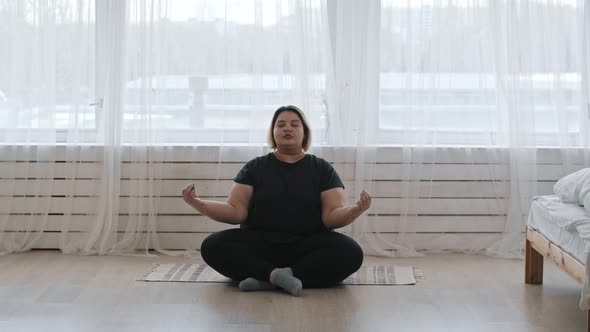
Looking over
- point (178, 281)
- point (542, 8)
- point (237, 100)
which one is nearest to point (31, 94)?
point (237, 100)

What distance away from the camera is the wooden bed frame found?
3361 mm

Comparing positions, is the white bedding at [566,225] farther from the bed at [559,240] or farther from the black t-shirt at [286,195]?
the black t-shirt at [286,195]

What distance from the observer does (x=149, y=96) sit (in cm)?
494

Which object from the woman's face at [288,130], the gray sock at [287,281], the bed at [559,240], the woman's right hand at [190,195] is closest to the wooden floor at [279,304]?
the gray sock at [287,281]

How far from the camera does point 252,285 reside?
3.92 meters

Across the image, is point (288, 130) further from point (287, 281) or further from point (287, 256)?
point (287, 281)

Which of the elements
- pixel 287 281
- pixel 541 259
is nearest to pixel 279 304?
pixel 287 281

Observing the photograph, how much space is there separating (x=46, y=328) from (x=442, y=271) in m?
2.08

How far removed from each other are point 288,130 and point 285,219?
439mm

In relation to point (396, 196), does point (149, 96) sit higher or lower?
higher

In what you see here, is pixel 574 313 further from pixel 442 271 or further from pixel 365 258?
pixel 365 258

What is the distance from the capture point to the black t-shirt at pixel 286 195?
4180 mm

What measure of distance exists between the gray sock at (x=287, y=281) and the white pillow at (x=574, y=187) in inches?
48.8

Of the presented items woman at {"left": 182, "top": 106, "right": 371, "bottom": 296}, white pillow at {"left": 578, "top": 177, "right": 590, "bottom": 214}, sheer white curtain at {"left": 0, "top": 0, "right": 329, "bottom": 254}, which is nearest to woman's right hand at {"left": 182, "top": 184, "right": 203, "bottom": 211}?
woman at {"left": 182, "top": 106, "right": 371, "bottom": 296}
